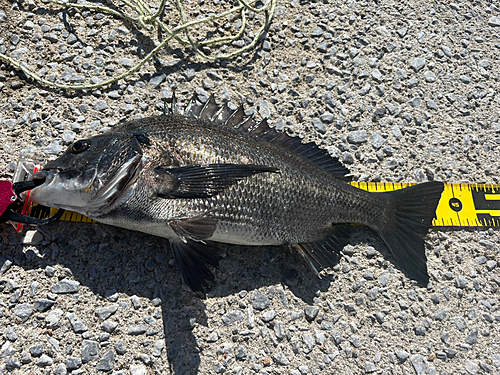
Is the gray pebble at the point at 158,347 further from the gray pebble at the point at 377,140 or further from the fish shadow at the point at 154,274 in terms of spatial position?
the gray pebble at the point at 377,140

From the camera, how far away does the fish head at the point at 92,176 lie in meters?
2.28

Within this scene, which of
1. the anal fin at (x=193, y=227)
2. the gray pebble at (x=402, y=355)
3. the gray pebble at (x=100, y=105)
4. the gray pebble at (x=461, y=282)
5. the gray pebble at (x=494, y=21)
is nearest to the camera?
the anal fin at (x=193, y=227)

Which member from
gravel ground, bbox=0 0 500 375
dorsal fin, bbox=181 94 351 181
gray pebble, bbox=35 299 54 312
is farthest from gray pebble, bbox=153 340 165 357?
dorsal fin, bbox=181 94 351 181

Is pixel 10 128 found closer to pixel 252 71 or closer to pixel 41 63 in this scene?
pixel 41 63

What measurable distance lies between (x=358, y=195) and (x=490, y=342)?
157 centimetres

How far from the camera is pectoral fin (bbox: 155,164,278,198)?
232 cm

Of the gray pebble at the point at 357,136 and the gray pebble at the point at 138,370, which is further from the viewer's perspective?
the gray pebble at the point at 357,136

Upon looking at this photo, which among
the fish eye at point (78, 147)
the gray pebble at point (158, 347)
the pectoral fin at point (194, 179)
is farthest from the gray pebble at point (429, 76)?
the gray pebble at point (158, 347)

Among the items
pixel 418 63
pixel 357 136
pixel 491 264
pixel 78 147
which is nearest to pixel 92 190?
pixel 78 147

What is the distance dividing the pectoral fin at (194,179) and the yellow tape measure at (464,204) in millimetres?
1348

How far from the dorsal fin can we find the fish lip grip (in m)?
1.21

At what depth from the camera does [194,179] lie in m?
2.33

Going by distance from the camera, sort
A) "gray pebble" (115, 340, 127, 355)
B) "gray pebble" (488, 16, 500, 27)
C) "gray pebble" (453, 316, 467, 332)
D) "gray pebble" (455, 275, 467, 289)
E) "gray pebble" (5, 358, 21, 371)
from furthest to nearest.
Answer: "gray pebble" (488, 16, 500, 27) → "gray pebble" (455, 275, 467, 289) → "gray pebble" (453, 316, 467, 332) → "gray pebble" (115, 340, 127, 355) → "gray pebble" (5, 358, 21, 371)

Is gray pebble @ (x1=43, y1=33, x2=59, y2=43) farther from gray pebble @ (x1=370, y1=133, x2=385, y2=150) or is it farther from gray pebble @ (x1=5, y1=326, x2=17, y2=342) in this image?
gray pebble @ (x1=370, y1=133, x2=385, y2=150)
